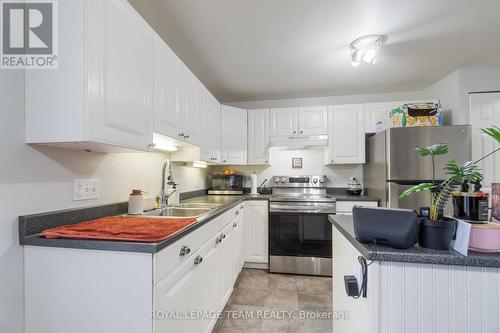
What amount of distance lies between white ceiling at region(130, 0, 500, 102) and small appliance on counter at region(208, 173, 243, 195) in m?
1.25

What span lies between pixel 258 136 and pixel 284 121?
0.41m

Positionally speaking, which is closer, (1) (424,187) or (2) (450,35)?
(1) (424,187)

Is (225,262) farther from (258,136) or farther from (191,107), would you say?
(258,136)

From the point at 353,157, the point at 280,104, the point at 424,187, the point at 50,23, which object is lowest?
the point at 424,187

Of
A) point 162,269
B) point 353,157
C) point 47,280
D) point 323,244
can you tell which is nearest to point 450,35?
point 353,157

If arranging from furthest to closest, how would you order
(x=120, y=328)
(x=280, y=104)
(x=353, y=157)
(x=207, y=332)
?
(x=280, y=104)
(x=353, y=157)
(x=207, y=332)
(x=120, y=328)

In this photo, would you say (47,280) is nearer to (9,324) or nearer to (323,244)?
(9,324)

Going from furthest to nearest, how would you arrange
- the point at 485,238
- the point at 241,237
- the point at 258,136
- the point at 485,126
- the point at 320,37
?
the point at 258,136 < the point at 241,237 < the point at 485,126 < the point at 320,37 < the point at 485,238

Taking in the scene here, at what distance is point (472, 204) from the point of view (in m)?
0.77

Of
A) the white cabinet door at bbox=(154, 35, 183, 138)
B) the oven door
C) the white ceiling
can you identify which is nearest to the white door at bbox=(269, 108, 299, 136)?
the white ceiling

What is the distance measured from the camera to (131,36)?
1.20 metres

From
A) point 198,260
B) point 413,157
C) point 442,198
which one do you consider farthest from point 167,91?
point 413,157

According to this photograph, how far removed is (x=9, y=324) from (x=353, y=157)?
124 inches

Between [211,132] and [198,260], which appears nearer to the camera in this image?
[198,260]
